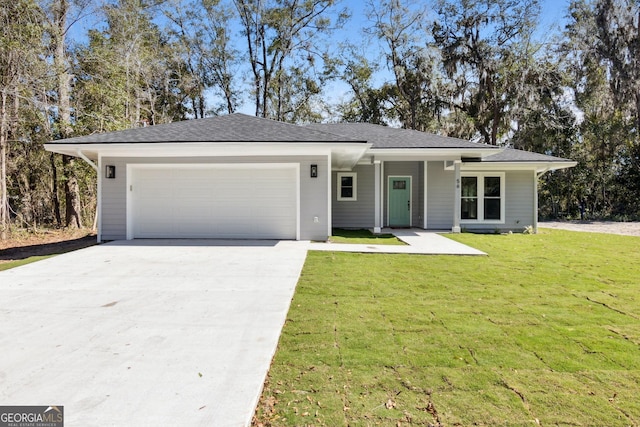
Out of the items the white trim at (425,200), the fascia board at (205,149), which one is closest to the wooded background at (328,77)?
the fascia board at (205,149)

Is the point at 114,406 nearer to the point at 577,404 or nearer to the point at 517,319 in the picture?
the point at 577,404

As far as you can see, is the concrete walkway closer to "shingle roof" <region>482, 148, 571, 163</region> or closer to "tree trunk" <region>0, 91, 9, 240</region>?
"shingle roof" <region>482, 148, 571, 163</region>

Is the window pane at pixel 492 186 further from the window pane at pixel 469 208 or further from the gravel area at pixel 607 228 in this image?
the gravel area at pixel 607 228

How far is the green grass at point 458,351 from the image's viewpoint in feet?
6.89

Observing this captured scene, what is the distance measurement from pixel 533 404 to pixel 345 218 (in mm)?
10012

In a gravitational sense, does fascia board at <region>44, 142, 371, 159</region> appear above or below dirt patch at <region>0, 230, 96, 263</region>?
above

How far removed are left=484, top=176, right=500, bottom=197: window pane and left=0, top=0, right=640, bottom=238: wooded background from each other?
9.07 metres

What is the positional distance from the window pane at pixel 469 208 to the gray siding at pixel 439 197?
1.97 ft

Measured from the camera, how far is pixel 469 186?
39.8ft

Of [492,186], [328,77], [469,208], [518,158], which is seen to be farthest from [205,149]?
[328,77]

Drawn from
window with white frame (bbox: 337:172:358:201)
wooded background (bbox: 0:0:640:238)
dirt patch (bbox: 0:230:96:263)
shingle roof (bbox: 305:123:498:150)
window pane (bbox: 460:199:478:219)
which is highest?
wooded background (bbox: 0:0:640:238)

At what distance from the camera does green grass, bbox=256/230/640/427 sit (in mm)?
2102

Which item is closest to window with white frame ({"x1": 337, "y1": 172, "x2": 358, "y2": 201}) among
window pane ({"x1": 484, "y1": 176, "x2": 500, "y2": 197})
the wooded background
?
window pane ({"x1": 484, "y1": 176, "x2": 500, "y2": 197})

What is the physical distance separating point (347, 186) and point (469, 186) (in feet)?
13.7
